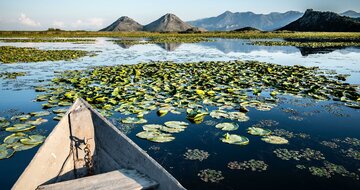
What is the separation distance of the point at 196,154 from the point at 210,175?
2.59 feet

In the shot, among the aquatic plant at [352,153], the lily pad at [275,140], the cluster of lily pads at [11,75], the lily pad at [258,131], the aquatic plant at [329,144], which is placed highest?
the cluster of lily pads at [11,75]

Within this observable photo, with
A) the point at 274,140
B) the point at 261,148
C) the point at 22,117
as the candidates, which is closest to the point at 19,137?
the point at 22,117

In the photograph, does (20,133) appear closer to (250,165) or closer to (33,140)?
(33,140)

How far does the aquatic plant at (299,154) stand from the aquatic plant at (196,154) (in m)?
1.29

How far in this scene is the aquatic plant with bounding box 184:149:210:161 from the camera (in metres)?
4.90

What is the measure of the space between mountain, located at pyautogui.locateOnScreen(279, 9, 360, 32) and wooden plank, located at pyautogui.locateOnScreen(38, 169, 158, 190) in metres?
117

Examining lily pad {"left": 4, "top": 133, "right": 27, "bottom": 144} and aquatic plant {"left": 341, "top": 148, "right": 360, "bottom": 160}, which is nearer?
aquatic plant {"left": 341, "top": 148, "right": 360, "bottom": 160}

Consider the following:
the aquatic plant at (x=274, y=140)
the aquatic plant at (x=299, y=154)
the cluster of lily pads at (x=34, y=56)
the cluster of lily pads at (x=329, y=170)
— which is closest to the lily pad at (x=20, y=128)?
the aquatic plant at (x=274, y=140)

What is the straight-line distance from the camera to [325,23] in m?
125

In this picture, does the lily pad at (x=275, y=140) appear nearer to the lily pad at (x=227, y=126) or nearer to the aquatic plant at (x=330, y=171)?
the lily pad at (x=227, y=126)

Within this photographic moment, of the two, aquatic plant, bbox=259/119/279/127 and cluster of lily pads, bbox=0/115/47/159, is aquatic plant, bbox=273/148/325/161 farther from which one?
cluster of lily pads, bbox=0/115/47/159

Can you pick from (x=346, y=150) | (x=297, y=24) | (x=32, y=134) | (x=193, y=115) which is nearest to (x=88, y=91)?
(x=32, y=134)

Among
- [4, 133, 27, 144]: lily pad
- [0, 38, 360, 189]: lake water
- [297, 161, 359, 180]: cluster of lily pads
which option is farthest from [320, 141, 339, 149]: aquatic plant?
[4, 133, 27, 144]: lily pad

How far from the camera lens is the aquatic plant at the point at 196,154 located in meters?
4.90
